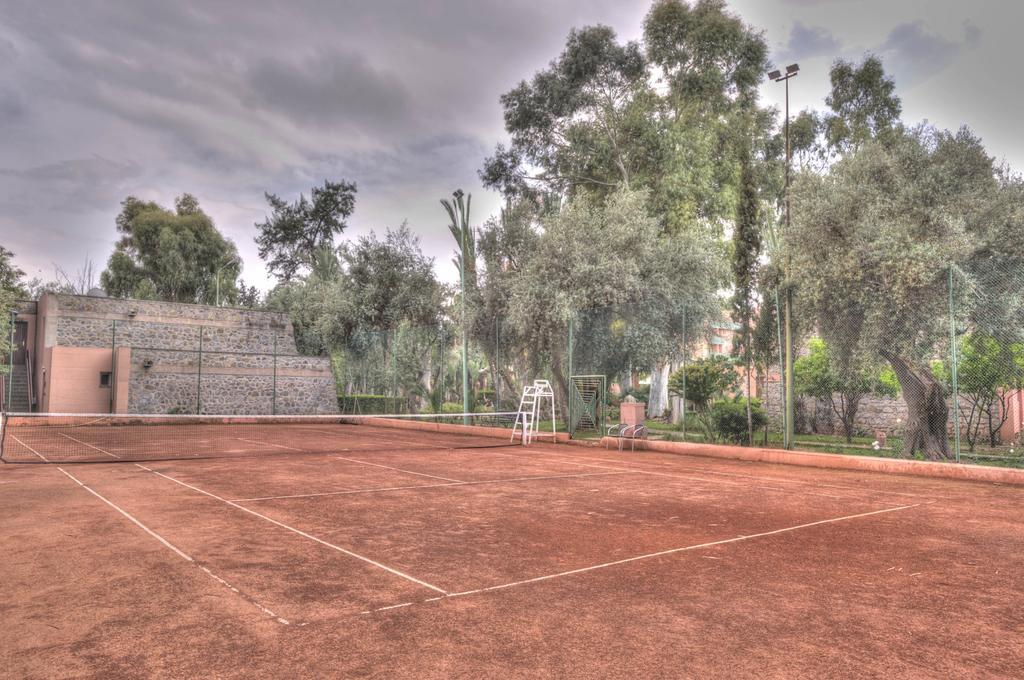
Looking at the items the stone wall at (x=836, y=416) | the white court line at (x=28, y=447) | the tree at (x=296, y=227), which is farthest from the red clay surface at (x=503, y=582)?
the tree at (x=296, y=227)

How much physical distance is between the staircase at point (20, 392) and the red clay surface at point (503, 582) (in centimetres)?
2701

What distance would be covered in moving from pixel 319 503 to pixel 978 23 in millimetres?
25018

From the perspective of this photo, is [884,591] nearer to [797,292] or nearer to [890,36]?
[797,292]

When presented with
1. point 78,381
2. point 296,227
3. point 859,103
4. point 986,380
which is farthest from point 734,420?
point 296,227

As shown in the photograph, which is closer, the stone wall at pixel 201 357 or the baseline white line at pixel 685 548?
the baseline white line at pixel 685 548

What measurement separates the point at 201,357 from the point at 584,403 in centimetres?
1916

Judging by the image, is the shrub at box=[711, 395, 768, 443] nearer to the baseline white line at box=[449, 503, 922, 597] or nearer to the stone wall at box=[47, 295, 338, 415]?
the baseline white line at box=[449, 503, 922, 597]

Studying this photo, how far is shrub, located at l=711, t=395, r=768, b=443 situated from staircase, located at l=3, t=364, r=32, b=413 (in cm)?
2948

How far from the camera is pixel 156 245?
5359 centimetres

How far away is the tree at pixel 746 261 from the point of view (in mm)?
14070

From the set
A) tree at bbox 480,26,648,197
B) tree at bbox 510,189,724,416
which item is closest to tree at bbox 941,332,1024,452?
tree at bbox 510,189,724,416

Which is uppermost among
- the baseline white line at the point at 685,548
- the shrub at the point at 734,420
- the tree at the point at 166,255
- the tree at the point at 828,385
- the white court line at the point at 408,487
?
the tree at the point at 166,255

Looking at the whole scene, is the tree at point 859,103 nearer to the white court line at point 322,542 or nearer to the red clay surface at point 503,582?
the red clay surface at point 503,582

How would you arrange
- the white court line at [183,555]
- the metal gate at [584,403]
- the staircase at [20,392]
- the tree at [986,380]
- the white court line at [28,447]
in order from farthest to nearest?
the staircase at [20,392]
the metal gate at [584,403]
the white court line at [28,447]
the tree at [986,380]
the white court line at [183,555]
